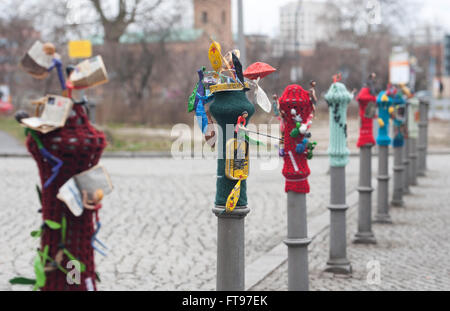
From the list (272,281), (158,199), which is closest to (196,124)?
(272,281)

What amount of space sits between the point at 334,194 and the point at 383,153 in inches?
111

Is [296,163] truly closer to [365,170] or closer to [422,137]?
[365,170]

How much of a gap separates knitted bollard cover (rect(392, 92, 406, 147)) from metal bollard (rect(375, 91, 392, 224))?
72cm

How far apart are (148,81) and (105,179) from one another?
3932 centimetres

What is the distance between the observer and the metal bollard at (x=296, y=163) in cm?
509

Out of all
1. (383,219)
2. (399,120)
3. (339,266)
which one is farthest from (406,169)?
(339,266)

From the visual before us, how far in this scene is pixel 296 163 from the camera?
511cm

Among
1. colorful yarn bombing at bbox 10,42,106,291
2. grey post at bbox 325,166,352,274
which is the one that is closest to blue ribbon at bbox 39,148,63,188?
colorful yarn bombing at bbox 10,42,106,291

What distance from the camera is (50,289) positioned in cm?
310

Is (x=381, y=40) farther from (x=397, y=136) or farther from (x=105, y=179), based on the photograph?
(x=105, y=179)

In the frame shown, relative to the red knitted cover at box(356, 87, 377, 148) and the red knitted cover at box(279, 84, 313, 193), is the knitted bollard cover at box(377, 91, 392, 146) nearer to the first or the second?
the red knitted cover at box(356, 87, 377, 148)

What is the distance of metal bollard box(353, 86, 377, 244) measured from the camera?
27.0 ft

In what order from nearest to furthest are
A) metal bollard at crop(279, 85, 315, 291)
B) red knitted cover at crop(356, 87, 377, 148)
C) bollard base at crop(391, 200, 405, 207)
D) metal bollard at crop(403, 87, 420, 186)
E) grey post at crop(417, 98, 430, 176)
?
metal bollard at crop(279, 85, 315, 291)
red knitted cover at crop(356, 87, 377, 148)
bollard base at crop(391, 200, 405, 207)
metal bollard at crop(403, 87, 420, 186)
grey post at crop(417, 98, 430, 176)

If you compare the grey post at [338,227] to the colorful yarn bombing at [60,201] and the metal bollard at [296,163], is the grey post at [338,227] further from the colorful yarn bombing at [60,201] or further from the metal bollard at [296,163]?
the colorful yarn bombing at [60,201]
